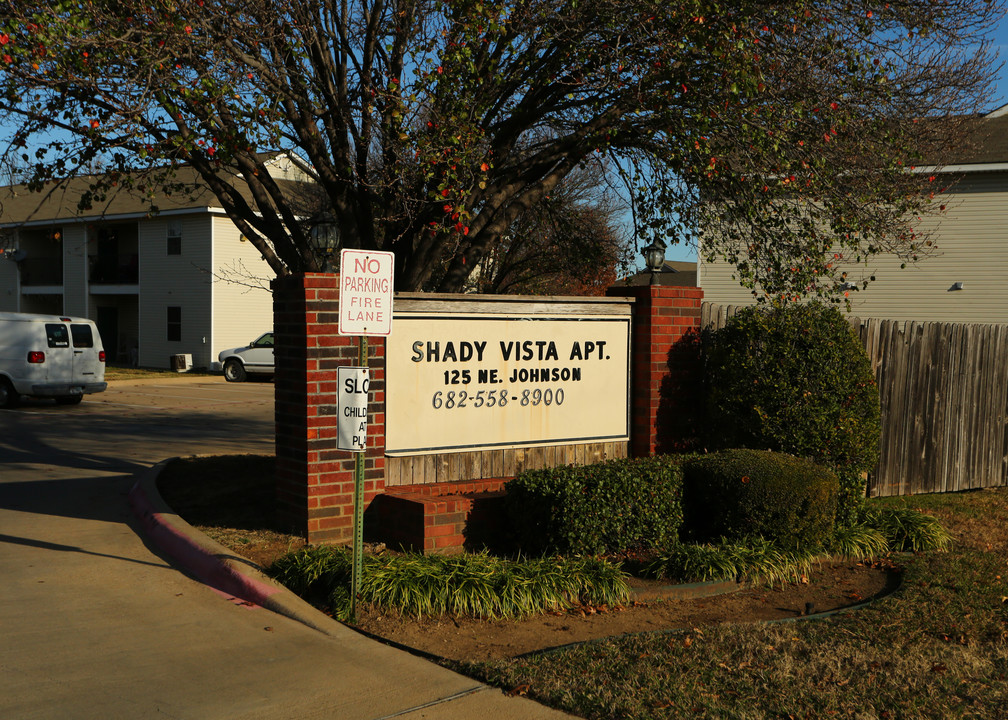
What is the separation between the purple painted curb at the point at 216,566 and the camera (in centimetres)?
614

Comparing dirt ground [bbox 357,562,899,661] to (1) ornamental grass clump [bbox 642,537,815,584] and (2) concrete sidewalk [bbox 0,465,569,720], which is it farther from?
(2) concrete sidewalk [bbox 0,465,569,720]

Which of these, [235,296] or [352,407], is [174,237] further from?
[352,407]

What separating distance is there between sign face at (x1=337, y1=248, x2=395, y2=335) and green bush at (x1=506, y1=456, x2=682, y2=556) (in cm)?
196

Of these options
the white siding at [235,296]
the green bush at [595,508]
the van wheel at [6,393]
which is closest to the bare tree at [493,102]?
the green bush at [595,508]

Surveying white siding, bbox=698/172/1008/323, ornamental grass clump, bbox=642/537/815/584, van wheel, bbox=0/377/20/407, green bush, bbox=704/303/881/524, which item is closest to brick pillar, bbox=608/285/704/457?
green bush, bbox=704/303/881/524

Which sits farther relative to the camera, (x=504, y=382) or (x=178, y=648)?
(x=504, y=382)

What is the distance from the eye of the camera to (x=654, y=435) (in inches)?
363

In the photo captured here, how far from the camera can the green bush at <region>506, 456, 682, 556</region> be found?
23.2ft

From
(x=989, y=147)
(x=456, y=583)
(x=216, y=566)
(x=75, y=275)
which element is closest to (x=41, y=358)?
(x=216, y=566)

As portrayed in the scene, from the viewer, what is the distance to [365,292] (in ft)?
19.9

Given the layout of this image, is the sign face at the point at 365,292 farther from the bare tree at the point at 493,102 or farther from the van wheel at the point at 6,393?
the van wheel at the point at 6,393

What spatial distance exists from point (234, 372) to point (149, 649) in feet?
82.1

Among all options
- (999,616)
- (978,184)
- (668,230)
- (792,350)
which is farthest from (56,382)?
(978,184)

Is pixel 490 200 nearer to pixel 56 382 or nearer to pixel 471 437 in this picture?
pixel 471 437
